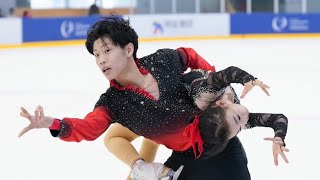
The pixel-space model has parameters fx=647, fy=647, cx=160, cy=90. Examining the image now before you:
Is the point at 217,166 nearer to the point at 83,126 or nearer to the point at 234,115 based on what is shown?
the point at 234,115

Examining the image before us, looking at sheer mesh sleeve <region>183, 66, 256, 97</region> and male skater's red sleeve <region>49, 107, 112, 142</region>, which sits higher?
sheer mesh sleeve <region>183, 66, 256, 97</region>

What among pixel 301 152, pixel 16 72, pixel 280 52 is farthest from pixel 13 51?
pixel 301 152

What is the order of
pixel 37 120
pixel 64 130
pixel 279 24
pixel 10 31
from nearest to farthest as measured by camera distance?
pixel 37 120 < pixel 64 130 < pixel 10 31 < pixel 279 24

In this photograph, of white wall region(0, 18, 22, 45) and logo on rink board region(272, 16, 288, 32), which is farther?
logo on rink board region(272, 16, 288, 32)

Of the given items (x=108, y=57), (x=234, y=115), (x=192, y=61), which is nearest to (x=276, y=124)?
(x=234, y=115)

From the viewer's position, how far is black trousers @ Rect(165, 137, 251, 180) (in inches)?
109

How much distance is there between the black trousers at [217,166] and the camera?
2.78 meters

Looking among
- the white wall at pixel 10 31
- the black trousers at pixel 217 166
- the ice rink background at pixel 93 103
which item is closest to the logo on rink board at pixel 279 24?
the ice rink background at pixel 93 103

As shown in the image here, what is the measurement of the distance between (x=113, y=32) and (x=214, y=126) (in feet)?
1.86

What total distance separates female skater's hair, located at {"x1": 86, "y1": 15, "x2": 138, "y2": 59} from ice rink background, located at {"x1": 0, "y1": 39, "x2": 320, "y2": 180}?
1.24 m

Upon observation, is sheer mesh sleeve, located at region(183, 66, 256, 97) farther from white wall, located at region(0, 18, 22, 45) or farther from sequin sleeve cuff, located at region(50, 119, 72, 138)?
white wall, located at region(0, 18, 22, 45)

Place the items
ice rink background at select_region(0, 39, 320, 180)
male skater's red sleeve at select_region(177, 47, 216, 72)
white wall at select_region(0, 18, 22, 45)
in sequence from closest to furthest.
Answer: male skater's red sleeve at select_region(177, 47, 216, 72) < ice rink background at select_region(0, 39, 320, 180) < white wall at select_region(0, 18, 22, 45)

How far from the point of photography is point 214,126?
254 centimetres

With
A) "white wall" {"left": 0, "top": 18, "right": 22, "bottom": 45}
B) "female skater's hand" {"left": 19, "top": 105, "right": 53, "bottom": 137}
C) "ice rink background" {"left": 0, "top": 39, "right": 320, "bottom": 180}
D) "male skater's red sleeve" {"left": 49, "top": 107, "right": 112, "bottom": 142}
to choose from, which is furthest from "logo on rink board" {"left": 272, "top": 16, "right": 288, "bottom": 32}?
"female skater's hand" {"left": 19, "top": 105, "right": 53, "bottom": 137}
